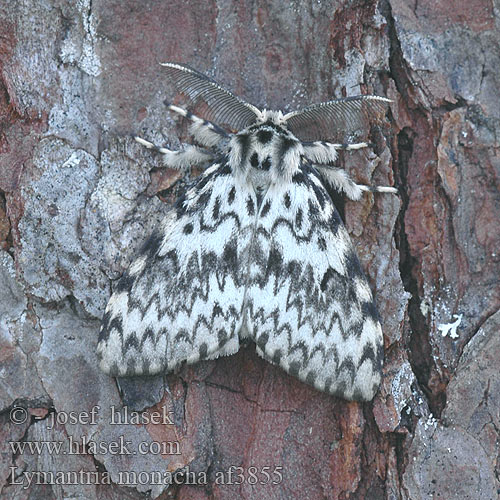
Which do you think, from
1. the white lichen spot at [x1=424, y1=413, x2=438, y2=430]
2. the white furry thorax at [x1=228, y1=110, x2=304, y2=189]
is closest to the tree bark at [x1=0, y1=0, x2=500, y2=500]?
the white lichen spot at [x1=424, y1=413, x2=438, y2=430]

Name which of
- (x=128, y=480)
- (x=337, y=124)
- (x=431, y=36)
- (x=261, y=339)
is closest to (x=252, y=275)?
(x=261, y=339)

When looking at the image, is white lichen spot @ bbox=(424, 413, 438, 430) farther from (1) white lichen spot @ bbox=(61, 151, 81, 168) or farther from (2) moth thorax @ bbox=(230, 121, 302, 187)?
(1) white lichen spot @ bbox=(61, 151, 81, 168)

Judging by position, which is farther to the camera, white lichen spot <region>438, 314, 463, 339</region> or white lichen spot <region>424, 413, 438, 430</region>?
white lichen spot <region>438, 314, 463, 339</region>

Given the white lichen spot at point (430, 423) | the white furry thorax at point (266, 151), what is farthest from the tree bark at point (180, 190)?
the white furry thorax at point (266, 151)

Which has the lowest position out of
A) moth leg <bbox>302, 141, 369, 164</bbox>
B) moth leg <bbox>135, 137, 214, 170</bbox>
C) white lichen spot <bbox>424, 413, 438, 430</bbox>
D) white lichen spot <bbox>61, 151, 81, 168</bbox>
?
white lichen spot <bbox>424, 413, 438, 430</bbox>

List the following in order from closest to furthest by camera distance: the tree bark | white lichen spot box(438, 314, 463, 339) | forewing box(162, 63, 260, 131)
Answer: the tree bark
white lichen spot box(438, 314, 463, 339)
forewing box(162, 63, 260, 131)

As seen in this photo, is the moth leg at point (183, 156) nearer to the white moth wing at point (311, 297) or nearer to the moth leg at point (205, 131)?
the moth leg at point (205, 131)
